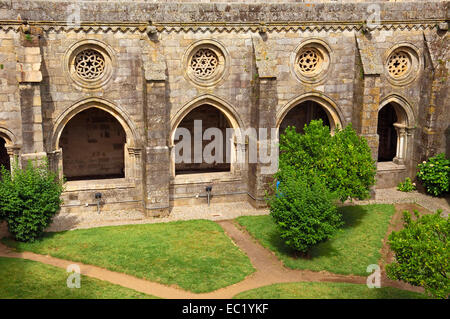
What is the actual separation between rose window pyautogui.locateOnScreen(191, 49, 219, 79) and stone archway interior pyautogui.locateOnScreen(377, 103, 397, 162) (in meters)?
11.0

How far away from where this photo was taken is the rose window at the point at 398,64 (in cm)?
2361

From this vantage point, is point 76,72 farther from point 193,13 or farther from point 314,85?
point 314,85

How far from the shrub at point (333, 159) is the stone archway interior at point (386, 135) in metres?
9.88

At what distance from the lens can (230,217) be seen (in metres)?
21.3

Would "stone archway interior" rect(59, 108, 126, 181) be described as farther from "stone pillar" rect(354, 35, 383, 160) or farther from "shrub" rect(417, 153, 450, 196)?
"shrub" rect(417, 153, 450, 196)

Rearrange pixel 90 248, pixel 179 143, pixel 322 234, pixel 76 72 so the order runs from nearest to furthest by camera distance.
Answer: pixel 322 234 < pixel 90 248 < pixel 76 72 < pixel 179 143

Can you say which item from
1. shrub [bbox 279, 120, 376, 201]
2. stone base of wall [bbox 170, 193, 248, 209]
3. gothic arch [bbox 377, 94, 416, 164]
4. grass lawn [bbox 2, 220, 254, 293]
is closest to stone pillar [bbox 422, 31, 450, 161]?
gothic arch [bbox 377, 94, 416, 164]

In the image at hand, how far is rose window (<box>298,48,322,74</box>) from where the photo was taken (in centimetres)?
2250

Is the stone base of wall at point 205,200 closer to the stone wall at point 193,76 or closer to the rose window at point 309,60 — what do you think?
the stone wall at point 193,76

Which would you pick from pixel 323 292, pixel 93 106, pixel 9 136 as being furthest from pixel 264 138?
pixel 9 136

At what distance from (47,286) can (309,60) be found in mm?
14076
